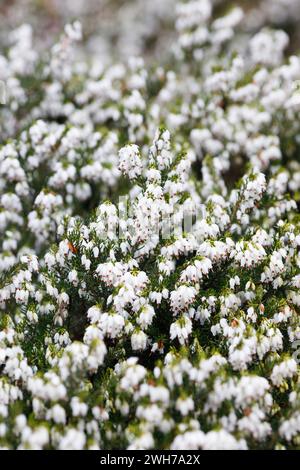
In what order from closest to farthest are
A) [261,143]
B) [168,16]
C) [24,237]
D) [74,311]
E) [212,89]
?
[74,311] < [24,237] < [261,143] < [212,89] < [168,16]

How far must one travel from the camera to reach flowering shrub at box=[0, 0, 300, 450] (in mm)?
4668

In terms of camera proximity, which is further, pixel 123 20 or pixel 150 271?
pixel 123 20

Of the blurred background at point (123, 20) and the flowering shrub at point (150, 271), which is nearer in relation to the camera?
the flowering shrub at point (150, 271)

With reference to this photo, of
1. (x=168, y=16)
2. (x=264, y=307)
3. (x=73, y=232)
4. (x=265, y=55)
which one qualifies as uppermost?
(x=168, y=16)

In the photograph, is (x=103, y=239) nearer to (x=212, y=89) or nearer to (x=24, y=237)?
(x=24, y=237)

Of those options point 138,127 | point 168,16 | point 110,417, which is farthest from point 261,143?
point 168,16

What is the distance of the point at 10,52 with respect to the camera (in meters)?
9.55

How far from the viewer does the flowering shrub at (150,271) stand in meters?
4.67

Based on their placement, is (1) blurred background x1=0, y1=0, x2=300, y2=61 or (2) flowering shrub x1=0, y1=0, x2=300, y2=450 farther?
(1) blurred background x1=0, y1=0, x2=300, y2=61

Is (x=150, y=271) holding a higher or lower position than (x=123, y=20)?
lower

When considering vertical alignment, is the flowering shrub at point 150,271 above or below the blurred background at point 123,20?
below

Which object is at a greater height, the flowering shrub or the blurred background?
the blurred background

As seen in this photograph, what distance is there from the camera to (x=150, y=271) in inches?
239

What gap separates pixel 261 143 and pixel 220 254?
3.16m
